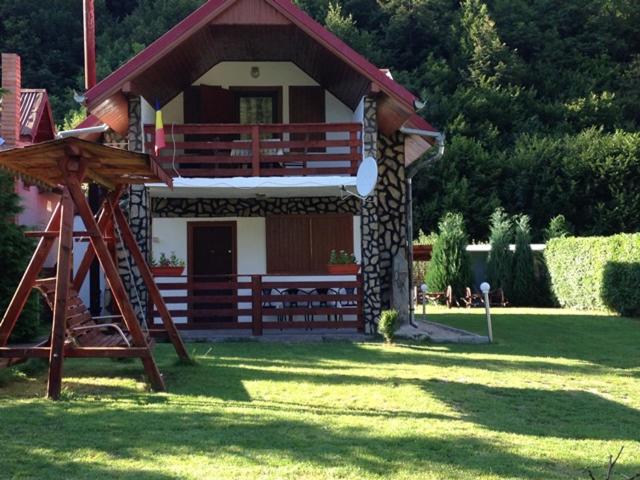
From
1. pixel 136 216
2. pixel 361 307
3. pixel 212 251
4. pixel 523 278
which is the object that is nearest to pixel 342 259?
pixel 361 307

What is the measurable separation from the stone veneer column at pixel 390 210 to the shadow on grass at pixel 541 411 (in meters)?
5.56

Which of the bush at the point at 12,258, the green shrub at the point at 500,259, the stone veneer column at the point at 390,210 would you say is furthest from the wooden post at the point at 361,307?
the green shrub at the point at 500,259

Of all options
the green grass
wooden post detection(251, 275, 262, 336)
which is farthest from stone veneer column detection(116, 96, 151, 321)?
the green grass

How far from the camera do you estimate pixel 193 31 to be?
41.3 feet

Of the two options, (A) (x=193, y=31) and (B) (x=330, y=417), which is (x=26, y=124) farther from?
(B) (x=330, y=417)

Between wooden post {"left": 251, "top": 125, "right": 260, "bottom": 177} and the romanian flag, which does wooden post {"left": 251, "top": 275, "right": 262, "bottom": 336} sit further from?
the romanian flag

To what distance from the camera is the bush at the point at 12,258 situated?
429 inches

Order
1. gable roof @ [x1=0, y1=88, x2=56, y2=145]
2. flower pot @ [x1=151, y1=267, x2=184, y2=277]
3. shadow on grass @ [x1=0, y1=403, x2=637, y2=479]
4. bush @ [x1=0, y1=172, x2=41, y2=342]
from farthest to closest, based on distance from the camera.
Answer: gable roof @ [x1=0, y1=88, x2=56, y2=145]
flower pot @ [x1=151, y1=267, x2=184, y2=277]
bush @ [x1=0, y1=172, x2=41, y2=342]
shadow on grass @ [x1=0, y1=403, x2=637, y2=479]

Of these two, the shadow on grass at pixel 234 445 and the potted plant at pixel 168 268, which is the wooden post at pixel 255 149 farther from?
the shadow on grass at pixel 234 445

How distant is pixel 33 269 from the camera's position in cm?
767

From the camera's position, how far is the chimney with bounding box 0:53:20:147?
17.1 m

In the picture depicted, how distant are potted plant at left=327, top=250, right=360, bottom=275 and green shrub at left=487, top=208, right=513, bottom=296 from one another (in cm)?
1279

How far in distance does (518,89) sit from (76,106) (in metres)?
24.4

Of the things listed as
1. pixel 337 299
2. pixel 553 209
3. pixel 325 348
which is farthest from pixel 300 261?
pixel 553 209
